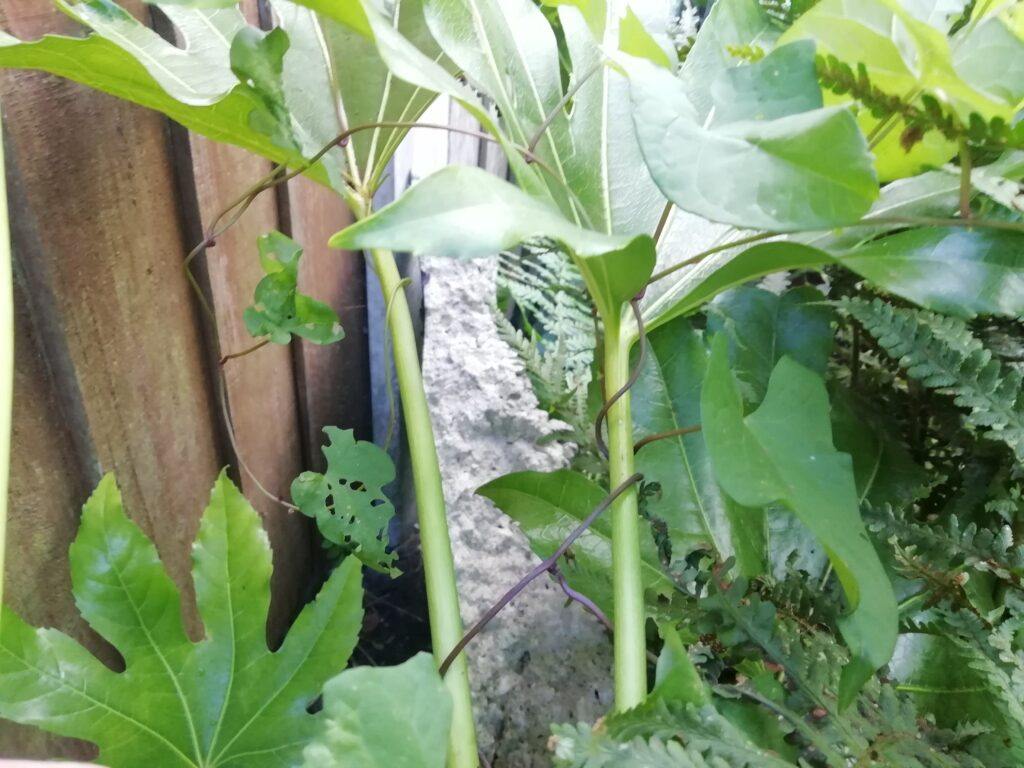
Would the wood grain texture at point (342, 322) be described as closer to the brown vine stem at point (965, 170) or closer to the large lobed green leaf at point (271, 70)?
the large lobed green leaf at point (271, 70)

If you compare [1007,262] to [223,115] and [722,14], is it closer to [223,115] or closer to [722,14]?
[722,14]

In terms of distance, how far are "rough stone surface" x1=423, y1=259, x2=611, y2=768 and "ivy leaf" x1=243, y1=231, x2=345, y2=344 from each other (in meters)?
0.27

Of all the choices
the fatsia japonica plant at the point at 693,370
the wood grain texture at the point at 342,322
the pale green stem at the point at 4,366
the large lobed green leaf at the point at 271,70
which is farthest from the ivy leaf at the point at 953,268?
the wood grain texture at the point at 342,322

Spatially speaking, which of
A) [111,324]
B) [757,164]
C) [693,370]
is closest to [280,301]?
[111,324]

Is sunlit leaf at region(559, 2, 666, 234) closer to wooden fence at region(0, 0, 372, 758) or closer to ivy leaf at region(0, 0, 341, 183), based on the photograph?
ivy leaf at region(0, 0, 341, 183)

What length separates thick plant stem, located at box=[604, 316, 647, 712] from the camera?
0.43 m

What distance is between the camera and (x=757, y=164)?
285 mm

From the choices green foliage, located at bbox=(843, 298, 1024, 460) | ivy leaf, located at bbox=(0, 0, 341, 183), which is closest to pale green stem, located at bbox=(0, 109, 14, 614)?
ivy leaf, located at bbox=(0, 0, 341, 183)

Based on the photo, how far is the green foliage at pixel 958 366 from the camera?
0.48 meters

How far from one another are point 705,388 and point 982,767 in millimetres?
295

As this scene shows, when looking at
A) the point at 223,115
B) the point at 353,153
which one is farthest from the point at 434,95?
the point at 223,115

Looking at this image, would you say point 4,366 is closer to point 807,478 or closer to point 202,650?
point 202,650

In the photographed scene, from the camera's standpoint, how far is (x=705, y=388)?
343mm

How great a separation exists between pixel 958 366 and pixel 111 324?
2.10 ft
